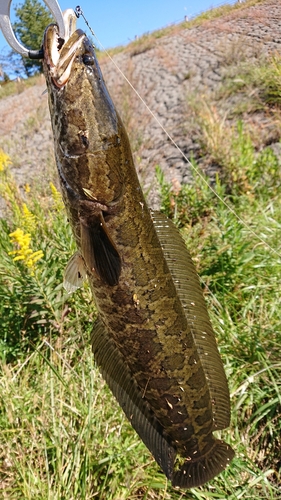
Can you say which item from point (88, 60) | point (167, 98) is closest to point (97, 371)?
point (88, 60)

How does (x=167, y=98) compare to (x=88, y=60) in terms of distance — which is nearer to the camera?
(x=88, y=60)

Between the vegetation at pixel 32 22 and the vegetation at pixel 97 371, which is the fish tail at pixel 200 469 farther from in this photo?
the vegetation at pixel 32 22

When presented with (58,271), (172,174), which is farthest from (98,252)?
(172,174)

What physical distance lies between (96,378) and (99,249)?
1.67m

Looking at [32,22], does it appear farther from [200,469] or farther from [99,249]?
[200,469]

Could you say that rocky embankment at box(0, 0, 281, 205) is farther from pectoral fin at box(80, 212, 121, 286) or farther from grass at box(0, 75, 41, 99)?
grass at box(0, 75, 41, 99)

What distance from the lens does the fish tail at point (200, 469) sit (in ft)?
5.31

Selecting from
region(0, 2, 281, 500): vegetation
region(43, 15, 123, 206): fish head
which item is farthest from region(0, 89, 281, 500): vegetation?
region(43, 15, 123, 206): fish head

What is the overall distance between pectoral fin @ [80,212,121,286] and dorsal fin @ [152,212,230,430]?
11.4 inches

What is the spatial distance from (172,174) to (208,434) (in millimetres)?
4333

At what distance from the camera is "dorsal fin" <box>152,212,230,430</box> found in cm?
158

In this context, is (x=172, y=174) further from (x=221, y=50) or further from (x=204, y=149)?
(x=221, y=50)

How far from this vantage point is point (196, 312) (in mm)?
1673

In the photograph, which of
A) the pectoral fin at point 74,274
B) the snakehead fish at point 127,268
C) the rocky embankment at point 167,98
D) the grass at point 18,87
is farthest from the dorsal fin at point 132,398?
the grass at point 18,87
